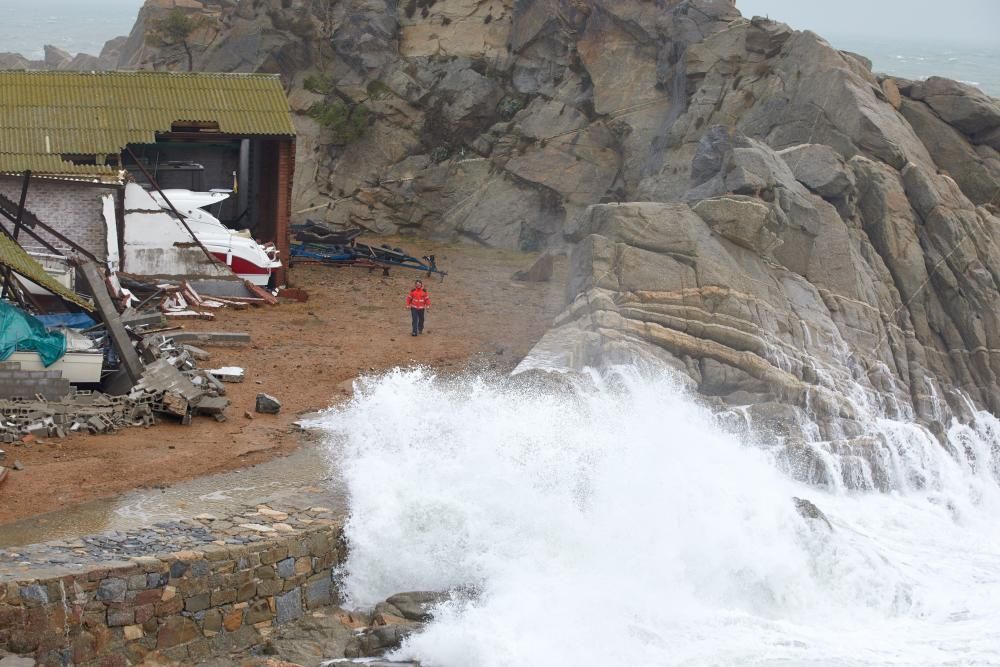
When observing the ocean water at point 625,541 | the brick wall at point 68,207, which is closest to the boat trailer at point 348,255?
the brick wall at point 68,207

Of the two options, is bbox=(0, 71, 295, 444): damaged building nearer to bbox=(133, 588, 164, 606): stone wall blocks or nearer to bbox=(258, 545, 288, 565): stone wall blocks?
bbox=(258, 545, 288, 565): stone wall blocks

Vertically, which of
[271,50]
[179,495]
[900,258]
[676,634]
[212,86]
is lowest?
[676,634]

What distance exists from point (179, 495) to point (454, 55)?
24.2 metres

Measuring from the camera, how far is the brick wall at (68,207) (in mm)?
25234

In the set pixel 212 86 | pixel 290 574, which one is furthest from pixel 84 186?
pixel 290 574

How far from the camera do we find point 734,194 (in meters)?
24.9

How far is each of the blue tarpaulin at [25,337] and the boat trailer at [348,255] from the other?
12.0 meters

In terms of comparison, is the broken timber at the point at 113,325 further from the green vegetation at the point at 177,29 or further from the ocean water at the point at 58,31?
the ocean water at the point at 58,31

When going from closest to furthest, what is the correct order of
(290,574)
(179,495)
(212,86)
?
(290,574), (179,495), (212,86)

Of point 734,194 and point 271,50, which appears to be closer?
→ point 734,194

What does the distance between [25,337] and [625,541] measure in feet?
30.1

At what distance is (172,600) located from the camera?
45.1 ft

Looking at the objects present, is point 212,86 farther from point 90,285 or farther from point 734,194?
point 734,194

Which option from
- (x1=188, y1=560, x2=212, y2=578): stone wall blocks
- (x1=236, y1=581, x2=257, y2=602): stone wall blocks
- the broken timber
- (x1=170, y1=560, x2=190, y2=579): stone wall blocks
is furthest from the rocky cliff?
(x1=170, y1=560, x2=190, y2=579): stone wall blocks
